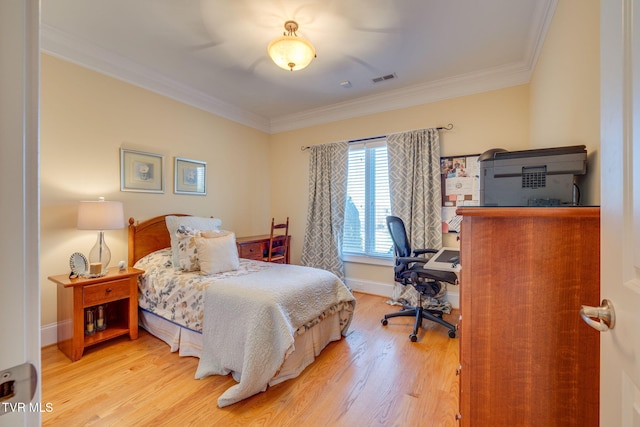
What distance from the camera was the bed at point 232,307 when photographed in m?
1.75

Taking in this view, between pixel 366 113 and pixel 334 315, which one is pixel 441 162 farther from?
pixel 334 315

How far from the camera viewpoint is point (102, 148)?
2.67 metres

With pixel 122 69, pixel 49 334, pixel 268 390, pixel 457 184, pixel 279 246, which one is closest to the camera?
pixel 268 390

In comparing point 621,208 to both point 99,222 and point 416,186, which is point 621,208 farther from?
point 99,222

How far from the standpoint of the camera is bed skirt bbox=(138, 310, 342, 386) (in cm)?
199

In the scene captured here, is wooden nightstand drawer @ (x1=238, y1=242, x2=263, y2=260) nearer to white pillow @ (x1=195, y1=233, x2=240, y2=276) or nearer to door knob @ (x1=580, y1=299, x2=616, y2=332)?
white pillow @ (x1=195, y1=233, x2=240, y2=276)

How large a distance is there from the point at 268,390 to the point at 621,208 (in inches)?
78.4

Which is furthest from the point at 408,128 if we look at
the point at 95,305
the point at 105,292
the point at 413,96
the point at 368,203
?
the point at 95,305

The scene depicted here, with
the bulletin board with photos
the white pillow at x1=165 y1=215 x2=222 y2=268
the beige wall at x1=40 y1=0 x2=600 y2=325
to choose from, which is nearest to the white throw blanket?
the white pillow at x1=165 y1=215 x2=222 y2=268

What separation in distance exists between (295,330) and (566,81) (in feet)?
7.73

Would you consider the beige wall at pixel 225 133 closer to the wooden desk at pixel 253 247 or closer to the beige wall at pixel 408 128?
the beige wall at pixel 408 128

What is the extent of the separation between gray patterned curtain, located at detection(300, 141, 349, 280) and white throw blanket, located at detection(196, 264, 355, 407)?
1.71 m

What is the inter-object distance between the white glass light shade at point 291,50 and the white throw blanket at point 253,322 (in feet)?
5.68

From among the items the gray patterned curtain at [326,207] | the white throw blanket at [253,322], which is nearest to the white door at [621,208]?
the white throw blanket at [253,322]
